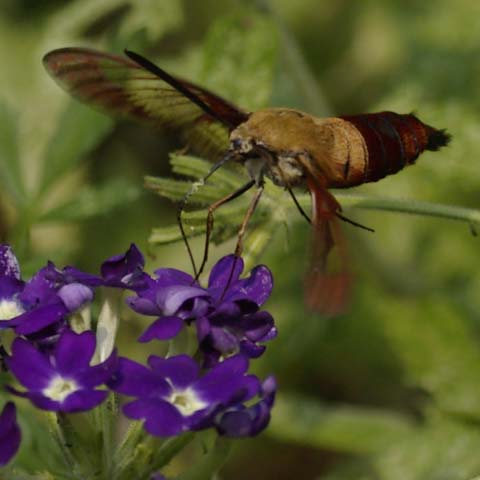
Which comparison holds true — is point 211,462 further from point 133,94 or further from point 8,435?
point 133,94

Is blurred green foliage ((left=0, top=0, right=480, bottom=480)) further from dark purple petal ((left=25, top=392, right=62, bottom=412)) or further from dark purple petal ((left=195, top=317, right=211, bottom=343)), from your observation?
dark purple petal ((left=25, top=392, right=62, bottom=412))

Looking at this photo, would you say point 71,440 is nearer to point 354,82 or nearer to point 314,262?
point 314,262

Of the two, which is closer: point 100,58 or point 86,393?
point 86,393

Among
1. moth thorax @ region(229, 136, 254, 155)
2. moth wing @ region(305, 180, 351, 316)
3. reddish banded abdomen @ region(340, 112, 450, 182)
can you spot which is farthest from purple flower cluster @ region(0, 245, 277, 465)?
reddish banded abdomen @ region(340, 112, 450, 182)

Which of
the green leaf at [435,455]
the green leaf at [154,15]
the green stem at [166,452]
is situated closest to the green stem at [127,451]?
the green stem at [166,452]

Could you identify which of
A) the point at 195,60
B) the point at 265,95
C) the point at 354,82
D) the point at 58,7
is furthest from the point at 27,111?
the point at 265,95

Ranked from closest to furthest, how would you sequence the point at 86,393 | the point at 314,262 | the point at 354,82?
1. the point at 86,393
2. the point at 314,262
3. the point at 354,82

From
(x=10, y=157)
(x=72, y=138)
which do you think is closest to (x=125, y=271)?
(x=72, y=138)
